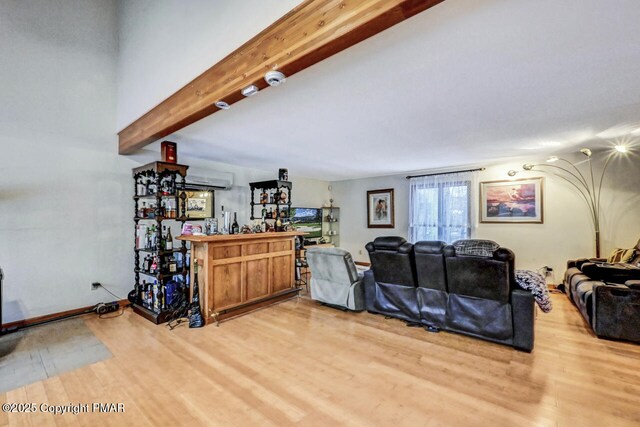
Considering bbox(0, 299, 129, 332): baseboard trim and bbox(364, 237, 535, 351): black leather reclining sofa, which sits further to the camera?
bbox(0, 299, 129, 332): baseboard trim

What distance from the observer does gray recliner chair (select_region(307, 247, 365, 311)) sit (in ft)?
12.4

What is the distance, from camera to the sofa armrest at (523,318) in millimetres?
2637

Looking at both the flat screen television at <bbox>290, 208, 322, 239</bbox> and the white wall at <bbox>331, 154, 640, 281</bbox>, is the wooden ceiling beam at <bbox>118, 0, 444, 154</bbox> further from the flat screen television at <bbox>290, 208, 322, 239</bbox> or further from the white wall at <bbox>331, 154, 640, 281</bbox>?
the white wall at <bbox>331, 154, 640, 281</bbox>

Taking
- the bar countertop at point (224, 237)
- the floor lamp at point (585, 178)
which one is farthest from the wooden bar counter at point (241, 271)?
the floor lamp at point (585, 178)

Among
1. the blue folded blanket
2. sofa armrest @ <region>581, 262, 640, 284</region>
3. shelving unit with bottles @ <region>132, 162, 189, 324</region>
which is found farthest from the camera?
shelving unit with bottles @ <region>132, 162, 189, 324</region>

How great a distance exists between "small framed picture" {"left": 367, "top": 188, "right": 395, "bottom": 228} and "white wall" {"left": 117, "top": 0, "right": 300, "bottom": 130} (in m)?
5.57

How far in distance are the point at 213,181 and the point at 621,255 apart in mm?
6951

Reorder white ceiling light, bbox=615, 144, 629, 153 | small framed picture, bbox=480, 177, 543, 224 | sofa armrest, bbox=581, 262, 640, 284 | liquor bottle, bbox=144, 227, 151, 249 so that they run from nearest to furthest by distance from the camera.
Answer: sofa armrest, bbox=581, 262, 640, 284, liquor bottle, bbox=144, 227, 151, 249, white ceiling light, bbox=615, 144, 629, 153, small framed picture, bbox=480, 177, 543, 224

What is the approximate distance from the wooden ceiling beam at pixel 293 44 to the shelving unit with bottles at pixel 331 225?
5.70 meters

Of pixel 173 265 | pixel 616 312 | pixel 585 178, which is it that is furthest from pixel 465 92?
pixel 585 178

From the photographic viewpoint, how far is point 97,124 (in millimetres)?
4000

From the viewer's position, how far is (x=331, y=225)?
27.5 ft

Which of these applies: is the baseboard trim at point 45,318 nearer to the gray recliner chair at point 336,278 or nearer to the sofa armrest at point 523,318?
the gray recliner chair at point 336,278

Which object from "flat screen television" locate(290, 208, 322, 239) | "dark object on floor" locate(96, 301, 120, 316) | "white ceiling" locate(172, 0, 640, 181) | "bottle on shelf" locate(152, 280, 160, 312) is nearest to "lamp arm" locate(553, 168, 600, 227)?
"white ceiling" locate(172, 0, 640, 181)
